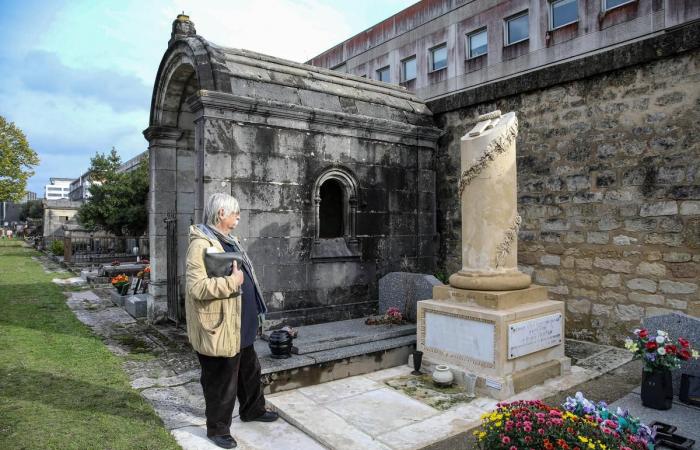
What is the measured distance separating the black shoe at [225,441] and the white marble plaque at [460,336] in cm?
287

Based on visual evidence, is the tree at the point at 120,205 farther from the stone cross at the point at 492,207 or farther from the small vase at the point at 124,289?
the stone cross at the point at 492,207

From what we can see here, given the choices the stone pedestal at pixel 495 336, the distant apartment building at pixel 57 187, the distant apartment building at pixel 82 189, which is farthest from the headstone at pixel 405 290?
the distant apartment building at pixel 57 187

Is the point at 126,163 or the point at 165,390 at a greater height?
the point at 126,163

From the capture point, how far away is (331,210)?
340 inches

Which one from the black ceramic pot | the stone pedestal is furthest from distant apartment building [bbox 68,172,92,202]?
the stone pedestal

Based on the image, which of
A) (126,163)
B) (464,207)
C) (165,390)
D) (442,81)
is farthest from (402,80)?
(165,390)

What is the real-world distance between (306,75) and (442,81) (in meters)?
20.2

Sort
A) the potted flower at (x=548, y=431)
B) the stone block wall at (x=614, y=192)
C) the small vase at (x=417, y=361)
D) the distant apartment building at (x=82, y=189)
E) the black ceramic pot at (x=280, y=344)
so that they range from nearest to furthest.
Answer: the potted flower at (x=548, y=431), the black ceramic pot at (x=280, y=344), the small vase at (x=417, y=361), the stone block wall at (x=614, y=192), the distant apartment building at (x=82, y=189)

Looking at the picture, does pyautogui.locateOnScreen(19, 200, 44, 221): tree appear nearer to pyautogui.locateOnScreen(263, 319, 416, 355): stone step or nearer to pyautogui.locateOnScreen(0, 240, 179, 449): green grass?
pyautogui.locateOnScreen(0, 240, 179, 449): green grass

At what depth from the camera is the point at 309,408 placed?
187 inches

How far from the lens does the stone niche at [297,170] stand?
704 centimetres

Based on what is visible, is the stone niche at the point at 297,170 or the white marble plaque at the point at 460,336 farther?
the stone niche at the point at 297,170

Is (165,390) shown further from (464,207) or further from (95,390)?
(464,207)

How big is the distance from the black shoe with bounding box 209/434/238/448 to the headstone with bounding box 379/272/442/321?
13.1 feet
